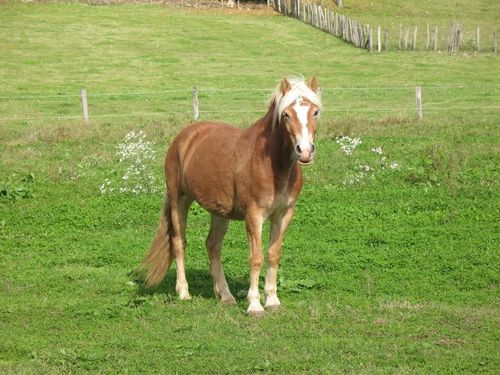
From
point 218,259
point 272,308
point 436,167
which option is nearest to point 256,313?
point 272,308

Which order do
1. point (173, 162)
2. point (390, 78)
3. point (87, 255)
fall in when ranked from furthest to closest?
1. point (390, 78)
2. point (87, 255)
3. point (173, 162)

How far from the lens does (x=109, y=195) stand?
16906 millimetres

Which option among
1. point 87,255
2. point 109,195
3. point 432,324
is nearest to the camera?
point 432,324

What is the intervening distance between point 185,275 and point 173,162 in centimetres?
161

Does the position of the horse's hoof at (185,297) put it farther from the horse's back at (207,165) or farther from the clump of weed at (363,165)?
the clump of weed at (363,165)

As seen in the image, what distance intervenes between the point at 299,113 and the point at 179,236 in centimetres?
282

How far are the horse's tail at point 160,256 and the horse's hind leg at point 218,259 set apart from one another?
579 mm

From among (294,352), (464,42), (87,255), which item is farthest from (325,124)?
(464,42)

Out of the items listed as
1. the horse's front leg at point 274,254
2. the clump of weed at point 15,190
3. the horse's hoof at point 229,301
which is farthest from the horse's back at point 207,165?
the clump of weed at point 15,190

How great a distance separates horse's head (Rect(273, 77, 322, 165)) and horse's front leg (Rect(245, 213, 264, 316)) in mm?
918

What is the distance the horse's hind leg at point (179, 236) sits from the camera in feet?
37.3

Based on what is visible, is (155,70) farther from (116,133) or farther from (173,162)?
(173,162)

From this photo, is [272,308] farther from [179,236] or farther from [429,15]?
[429,15]

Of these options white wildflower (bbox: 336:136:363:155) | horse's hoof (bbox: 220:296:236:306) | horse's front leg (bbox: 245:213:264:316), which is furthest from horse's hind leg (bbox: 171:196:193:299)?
white wildflower (bbox: 336:136:363:155)
